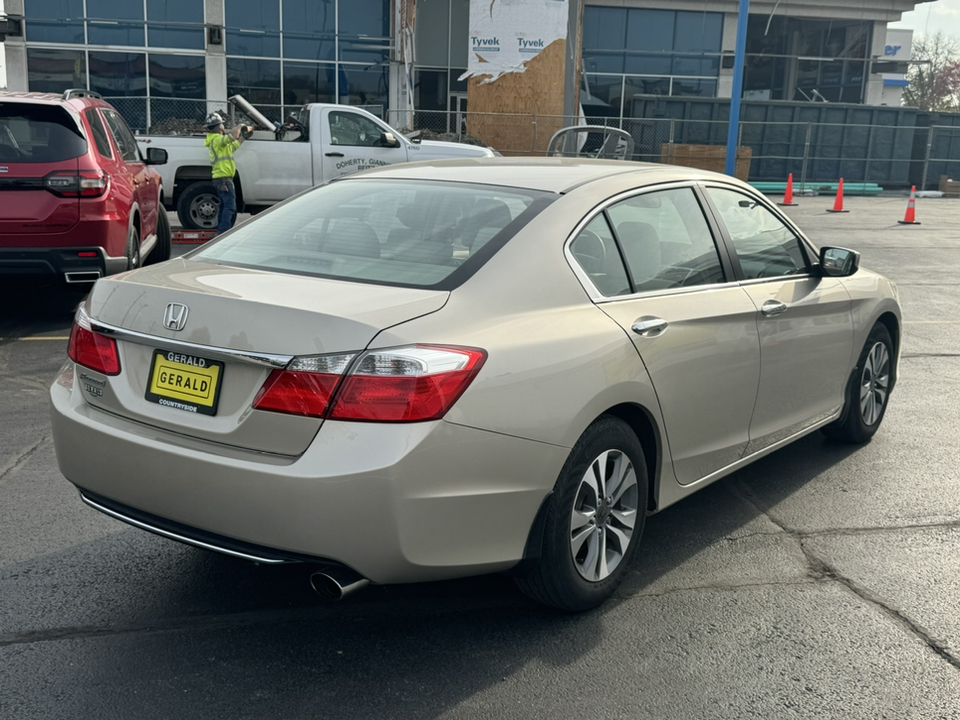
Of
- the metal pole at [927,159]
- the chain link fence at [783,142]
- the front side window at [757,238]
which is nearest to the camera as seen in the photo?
the front side window at [757,238]

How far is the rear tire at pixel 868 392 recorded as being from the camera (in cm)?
552

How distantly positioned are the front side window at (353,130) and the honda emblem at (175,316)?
13152 mm

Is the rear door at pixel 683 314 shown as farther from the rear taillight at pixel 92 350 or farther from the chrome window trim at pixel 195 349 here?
the rear taillight at pixel 92 350

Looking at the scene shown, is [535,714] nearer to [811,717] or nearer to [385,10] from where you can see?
[811,717]

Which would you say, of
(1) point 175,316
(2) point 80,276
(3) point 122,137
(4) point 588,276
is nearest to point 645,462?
(4) point 588,276

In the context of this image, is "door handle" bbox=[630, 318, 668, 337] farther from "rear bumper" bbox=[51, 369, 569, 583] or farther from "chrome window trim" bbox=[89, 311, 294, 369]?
"chrome window trim" bbox=[89, 311, 294, 369]

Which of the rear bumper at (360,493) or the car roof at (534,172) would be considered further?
the car roof at (534,172)

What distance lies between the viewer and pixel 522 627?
3555mm

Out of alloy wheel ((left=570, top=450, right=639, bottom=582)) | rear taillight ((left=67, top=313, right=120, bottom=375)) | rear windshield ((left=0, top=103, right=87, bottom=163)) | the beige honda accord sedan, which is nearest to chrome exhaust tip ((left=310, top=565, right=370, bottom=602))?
the beige honda accord sedan

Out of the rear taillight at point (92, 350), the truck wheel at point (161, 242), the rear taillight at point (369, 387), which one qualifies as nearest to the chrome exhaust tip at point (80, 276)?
the truck wheel at point (161, 242)

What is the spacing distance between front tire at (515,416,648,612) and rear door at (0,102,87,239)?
20.0 feet

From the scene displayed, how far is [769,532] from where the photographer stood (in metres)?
4.50

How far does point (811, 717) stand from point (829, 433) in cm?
300

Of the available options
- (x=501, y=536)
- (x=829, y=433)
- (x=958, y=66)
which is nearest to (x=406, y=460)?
(x=501, y=536)
